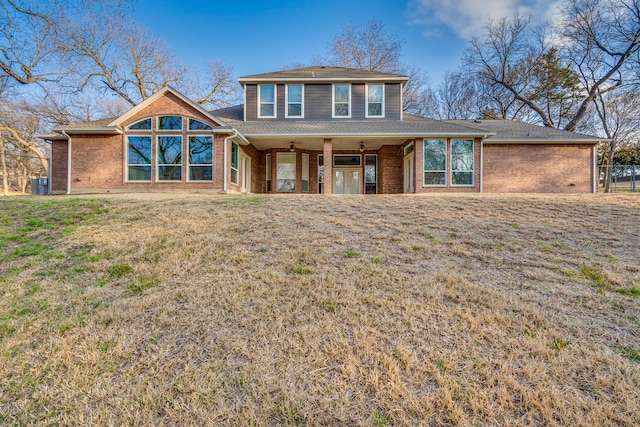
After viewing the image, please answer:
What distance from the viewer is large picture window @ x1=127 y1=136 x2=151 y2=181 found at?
12555 millimetres

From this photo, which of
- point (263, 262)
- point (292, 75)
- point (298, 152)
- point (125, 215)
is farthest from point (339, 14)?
point (263, 262)

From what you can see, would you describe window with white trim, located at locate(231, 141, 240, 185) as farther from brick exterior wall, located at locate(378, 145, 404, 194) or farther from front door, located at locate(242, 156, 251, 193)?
brick exterior wall, located at locate(378, 145, 404, 194)

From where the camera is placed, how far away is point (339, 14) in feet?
80.2

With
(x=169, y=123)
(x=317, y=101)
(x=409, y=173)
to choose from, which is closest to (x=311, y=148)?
(x=317, y=101)

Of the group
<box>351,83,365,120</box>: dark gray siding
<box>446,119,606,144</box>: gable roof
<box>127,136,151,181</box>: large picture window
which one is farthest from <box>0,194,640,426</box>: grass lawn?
<box>351,83,365,120</box>: dark gray siding

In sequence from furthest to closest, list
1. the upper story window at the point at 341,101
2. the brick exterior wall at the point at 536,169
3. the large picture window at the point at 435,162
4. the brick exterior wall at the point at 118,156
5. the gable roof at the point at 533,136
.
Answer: the upper story window at the point at 341,101, the brick exterior wall at the point at 536,169, the gable roof at the point at 533,136, the large picture window at the point at 435,162, the brick exterior wall at the point at 118,156

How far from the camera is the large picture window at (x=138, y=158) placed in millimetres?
12555

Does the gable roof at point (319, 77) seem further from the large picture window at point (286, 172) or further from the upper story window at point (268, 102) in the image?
the large picture window at point (286, 172)

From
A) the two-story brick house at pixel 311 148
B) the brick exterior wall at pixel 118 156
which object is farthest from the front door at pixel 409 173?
the brick exterior wall at pixel 118 156

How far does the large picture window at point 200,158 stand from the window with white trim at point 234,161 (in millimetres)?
833

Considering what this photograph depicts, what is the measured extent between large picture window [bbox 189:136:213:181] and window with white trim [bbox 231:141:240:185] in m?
0.83

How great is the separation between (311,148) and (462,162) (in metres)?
6.71

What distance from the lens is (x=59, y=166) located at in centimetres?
1332

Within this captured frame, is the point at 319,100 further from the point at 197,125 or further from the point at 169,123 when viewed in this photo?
the point at 169,123
